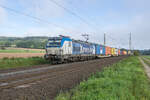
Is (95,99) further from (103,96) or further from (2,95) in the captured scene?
(2,95)

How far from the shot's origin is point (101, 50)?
4066 centimetres

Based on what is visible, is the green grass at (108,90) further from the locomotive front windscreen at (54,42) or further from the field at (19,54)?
the field at (19,54)

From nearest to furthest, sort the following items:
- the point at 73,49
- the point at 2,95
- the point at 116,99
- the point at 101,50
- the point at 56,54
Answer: the point at 116,99 → the point at 2,95 → the point at 56,54 → the point at 73,49 → the point at 101,50

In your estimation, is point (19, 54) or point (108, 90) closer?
point (108, 90)

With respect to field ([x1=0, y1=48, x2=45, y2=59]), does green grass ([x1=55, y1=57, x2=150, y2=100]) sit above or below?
below

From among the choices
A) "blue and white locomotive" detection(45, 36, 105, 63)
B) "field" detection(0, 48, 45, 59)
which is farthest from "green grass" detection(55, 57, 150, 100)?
"field" detection(0, 48, 45, 59)

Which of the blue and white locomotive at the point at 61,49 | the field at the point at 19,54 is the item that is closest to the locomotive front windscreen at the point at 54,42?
the blue and white locomotive at the point at 61,49

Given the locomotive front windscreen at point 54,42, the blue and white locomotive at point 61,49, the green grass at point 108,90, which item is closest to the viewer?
the green grass at point 108,90

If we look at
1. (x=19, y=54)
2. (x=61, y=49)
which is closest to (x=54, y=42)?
(x=61, y=49)

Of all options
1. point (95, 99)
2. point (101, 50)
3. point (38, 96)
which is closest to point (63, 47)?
point (38, 96)

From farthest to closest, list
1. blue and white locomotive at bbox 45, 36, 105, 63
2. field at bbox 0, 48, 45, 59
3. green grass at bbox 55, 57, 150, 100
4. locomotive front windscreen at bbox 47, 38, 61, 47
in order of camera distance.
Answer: field at bbox 0, 48, 45, 59
locomotive front windscreen at bbox 47, 38, 61, 47
blue and white locomotive at bbox 45, 36, 105, 63
green grass at bbox 55, 57, 150, 100

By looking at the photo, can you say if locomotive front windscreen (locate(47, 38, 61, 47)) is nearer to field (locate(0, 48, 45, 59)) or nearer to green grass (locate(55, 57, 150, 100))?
field (locate(0, 48, 45, 59))

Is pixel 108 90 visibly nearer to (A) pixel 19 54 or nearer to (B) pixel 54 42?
(B) pixel 54 42

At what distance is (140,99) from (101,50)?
1413 inches
